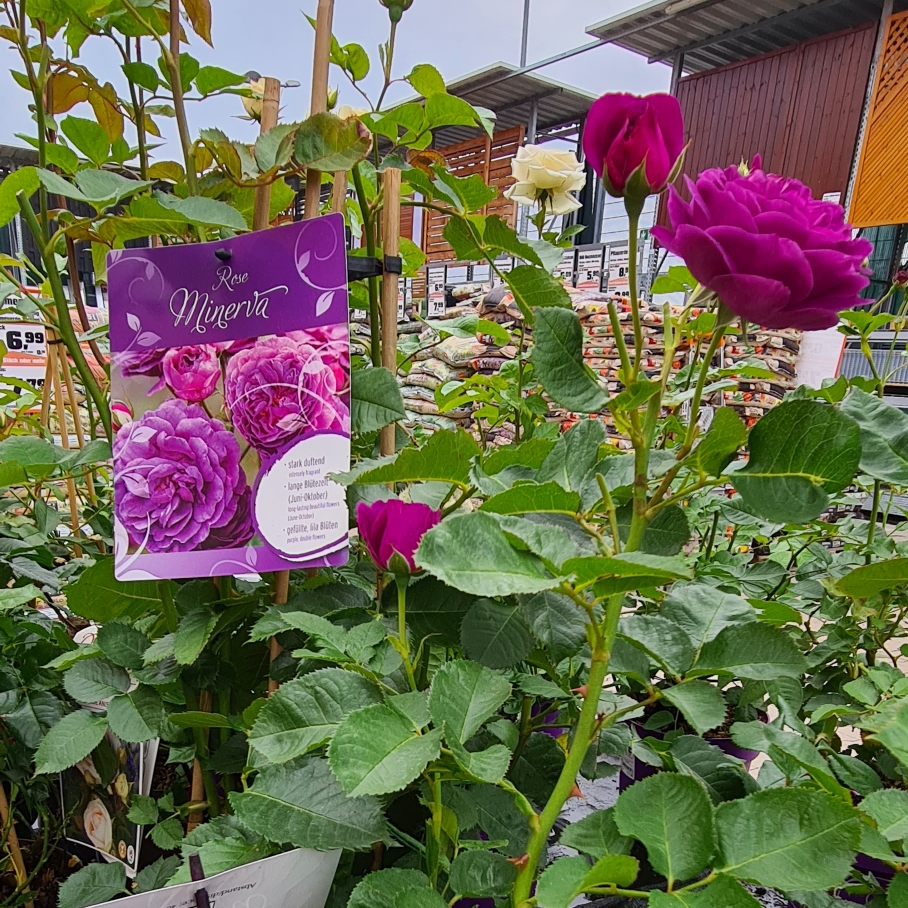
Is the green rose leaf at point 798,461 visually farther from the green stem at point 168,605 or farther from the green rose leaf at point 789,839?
the green stem at point 168,605

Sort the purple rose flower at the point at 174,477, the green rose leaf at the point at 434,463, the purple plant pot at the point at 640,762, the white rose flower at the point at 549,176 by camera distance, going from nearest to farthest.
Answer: the green rose leaf at the point at 434,463
the purple rose flower at the point at 174,477
the purple plant pot at the point at 640,762
the white rose flower at the point at 549,176

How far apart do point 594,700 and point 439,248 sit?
5780 mm

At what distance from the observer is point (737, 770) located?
390 millimetres

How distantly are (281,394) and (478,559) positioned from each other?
225 mm

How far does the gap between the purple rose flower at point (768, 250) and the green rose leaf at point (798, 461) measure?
1.6 inches

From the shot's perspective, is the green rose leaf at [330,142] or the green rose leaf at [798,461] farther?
the green rose leaf at [330,142]

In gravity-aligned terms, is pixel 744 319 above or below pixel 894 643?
above

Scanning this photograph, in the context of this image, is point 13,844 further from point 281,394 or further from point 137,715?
point 281,394

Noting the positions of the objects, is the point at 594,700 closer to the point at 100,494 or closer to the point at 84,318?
the point at 84,318

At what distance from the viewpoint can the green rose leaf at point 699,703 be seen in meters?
0.31

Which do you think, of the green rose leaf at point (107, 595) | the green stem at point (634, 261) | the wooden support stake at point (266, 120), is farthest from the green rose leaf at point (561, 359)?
the green rose leaf at point (107, 595)

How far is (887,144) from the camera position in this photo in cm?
422

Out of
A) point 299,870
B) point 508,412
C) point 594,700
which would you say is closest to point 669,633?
point 594,700

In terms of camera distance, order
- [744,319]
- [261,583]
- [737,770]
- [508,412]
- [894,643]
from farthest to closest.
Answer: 1. [894,643]
2. [508,412]
3. [261,583]
4. [737,770]
5. [744,319]
